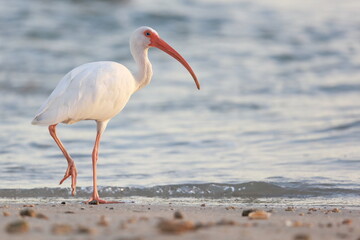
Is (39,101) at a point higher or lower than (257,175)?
higher

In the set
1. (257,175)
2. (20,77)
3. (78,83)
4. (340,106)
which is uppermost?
(20,77)

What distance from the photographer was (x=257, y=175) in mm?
10227

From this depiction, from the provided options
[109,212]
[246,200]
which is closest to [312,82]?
[246,200]

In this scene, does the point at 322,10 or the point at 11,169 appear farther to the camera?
the point at 322,10

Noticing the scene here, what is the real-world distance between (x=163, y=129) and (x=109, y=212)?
6.89 meters

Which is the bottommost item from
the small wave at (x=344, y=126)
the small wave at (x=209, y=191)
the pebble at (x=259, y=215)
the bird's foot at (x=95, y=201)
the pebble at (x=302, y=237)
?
the pebble at (x=302, y=237)

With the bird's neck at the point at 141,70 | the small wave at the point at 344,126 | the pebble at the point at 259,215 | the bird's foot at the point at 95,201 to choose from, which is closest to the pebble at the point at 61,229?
the pebble at the point at 259,215

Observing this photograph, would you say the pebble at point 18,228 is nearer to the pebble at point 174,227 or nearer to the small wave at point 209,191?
the pebble at point 174,227

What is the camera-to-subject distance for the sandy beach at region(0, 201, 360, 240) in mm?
5258

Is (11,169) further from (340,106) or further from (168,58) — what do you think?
(168,58)

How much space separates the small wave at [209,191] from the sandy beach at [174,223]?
4.68 ft

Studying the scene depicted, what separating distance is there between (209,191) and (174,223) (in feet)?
13.5

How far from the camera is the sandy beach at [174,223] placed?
5.26 metres

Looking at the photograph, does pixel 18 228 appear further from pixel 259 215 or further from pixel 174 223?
pixel 259 215
